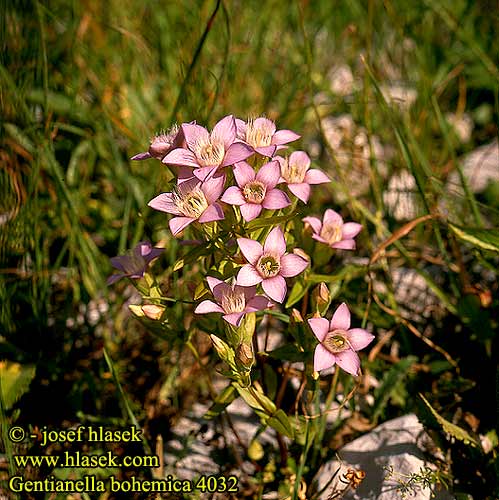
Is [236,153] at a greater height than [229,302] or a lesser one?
greater

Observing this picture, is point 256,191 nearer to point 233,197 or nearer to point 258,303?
point 233,197

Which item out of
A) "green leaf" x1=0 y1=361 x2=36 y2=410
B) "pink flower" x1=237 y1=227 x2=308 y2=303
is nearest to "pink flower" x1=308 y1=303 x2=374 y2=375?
"pink flower" x1=237 y1=227 x2=308 y2=303

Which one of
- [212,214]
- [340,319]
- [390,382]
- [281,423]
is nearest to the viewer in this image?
[212,214]

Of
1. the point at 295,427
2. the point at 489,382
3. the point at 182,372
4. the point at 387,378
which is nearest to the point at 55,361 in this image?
the point at 182,372

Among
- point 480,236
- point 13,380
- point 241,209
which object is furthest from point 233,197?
point 13,380

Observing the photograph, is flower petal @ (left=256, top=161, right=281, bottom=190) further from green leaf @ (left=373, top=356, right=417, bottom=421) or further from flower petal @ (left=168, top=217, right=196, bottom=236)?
green leaf @ (left=373, top=356, right=417, bottom=421)

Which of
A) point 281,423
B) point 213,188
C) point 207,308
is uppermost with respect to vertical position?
point 213,188

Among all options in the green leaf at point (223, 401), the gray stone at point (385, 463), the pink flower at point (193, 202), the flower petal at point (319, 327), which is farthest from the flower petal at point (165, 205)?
the gray stone at point (385, 463)
